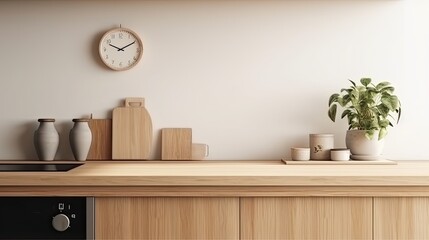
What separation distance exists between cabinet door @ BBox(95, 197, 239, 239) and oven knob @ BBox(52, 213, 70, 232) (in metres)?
0.10

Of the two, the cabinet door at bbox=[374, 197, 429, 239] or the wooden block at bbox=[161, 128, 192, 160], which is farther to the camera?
the wooden block at bbox=[161, 128, 192, 160]

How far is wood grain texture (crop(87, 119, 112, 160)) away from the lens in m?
2.19

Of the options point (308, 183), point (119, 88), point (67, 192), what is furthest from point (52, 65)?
point (308, 183)

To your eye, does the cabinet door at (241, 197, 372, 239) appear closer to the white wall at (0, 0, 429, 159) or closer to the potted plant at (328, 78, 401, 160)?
the potted plant at (328, 78, 401, 160)

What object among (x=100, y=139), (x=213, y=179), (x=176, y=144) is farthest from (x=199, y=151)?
(x=213, y=179)

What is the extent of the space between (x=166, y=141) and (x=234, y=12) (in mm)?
641

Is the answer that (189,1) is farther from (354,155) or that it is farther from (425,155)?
(425,155)

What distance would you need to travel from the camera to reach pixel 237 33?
2.23m

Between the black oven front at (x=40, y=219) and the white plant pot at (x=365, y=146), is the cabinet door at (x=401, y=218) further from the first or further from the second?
the black oven front at (x=40, y=219)

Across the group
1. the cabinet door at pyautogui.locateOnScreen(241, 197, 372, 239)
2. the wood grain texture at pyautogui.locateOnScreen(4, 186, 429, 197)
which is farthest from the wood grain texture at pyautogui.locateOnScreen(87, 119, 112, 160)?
the cabinet door at pyautogui.locateOnScreen(241, 197, 372, 239)

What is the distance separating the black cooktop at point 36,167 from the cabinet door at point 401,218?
1091 millimetres

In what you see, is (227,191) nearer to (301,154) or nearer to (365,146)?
(301,154)

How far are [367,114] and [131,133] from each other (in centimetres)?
100

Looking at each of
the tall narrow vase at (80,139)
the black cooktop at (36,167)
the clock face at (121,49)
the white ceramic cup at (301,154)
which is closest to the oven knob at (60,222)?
the black cooktop at (36,167)
